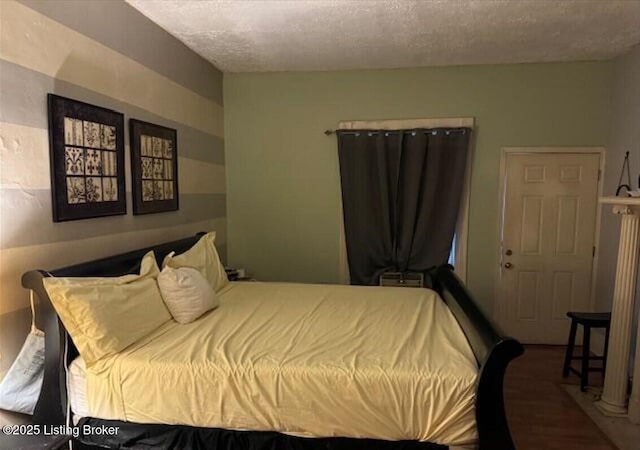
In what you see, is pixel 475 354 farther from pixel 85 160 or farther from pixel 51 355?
pixel 85 160

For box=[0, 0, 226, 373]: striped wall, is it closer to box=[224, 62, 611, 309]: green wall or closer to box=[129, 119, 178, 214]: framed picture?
box=[129, 119, 178, 214]: framed picture

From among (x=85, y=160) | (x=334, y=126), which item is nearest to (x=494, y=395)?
(x=85, y=160)

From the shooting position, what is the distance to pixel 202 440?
1.87 m

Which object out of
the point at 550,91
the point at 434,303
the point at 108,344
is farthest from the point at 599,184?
the point at 108,344

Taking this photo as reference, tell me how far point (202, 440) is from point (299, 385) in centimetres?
52

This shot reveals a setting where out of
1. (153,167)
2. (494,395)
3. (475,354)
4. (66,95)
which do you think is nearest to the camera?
(494,395)

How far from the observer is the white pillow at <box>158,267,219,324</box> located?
8.01 feet

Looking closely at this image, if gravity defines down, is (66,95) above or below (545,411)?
above

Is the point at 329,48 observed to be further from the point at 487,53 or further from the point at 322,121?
the point at 487,53

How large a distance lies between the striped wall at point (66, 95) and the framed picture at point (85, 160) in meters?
0.05

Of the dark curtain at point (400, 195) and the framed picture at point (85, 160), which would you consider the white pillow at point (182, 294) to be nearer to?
the framed picture at point (85, 160)

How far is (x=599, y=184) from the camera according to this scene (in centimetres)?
392

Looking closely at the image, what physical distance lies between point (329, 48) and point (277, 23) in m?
0.67

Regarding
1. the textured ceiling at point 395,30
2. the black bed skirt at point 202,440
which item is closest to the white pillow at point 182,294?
the black bed skirt at point 202,440
